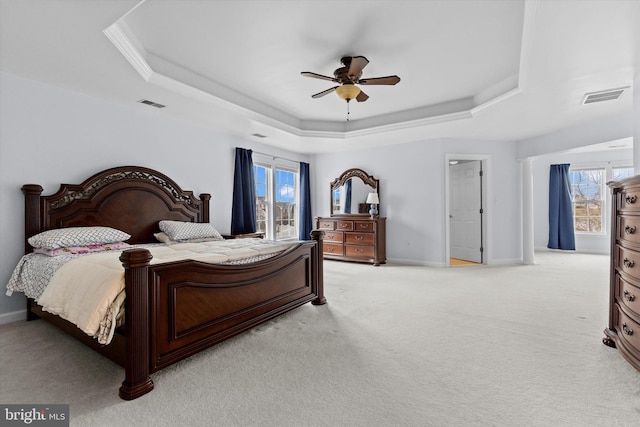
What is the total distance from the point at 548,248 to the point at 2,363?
30.2 ft

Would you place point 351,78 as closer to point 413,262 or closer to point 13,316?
point 413,262

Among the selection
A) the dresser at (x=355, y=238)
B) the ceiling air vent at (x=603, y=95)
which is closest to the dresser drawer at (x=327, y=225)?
the dresser at (x=355, y=238)

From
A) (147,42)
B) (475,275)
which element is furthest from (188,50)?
(475,275)

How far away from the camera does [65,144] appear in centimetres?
320

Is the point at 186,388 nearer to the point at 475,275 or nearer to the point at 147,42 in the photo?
the point at 147,42

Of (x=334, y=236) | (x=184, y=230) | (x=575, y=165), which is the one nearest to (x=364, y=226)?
(x=334, y=236)

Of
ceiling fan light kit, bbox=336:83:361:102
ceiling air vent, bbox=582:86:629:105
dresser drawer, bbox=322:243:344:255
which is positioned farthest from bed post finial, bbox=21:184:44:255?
ceiling air vent, bbox=582:86:629:105

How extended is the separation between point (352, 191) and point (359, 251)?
1316mm

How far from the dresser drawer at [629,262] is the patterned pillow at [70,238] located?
4252 millimetres

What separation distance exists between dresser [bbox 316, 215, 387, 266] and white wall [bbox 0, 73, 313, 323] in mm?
2717

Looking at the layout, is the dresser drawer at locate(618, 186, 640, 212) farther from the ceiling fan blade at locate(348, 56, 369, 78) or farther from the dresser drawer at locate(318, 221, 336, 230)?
the dresser drawer at locate(318, 221, 336, 230)

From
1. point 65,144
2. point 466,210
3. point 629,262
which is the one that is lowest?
point 629,262

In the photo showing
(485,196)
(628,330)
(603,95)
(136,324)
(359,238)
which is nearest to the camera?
(136,324)

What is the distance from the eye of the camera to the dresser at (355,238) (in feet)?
18.8
